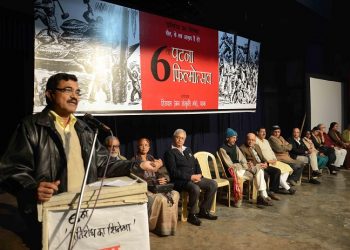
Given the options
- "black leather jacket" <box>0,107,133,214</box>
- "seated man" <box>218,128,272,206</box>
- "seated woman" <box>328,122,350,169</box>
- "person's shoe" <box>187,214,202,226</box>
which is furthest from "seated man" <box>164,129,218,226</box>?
"seated woman" <box>328,122,350,169</box>

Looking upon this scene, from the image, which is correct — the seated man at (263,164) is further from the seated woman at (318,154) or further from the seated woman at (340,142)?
the seated woman at (340,142)

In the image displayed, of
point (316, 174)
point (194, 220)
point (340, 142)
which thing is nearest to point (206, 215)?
point (194, 220)

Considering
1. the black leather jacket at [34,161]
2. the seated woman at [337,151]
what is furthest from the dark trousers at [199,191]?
the seated woman at [337,151]

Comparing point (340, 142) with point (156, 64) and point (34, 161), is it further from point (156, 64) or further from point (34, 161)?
point (34, 161)

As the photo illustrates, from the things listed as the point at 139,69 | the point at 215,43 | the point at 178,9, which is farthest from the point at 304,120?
the point at 139,69

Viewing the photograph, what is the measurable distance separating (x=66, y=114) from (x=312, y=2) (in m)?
7.94

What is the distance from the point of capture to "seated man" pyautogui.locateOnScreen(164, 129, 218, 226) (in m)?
3.67

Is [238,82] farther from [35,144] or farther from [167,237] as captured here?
[35,144]

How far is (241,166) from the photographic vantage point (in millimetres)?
4543

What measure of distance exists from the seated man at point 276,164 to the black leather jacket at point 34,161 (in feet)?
12.2

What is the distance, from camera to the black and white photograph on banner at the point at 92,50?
116 inches

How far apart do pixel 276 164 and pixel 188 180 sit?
6.59ft

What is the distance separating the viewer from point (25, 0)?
3799 mm

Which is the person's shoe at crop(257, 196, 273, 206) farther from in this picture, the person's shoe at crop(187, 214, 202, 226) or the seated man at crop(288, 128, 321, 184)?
the seated man at crop(288, 128, 321, 184)
